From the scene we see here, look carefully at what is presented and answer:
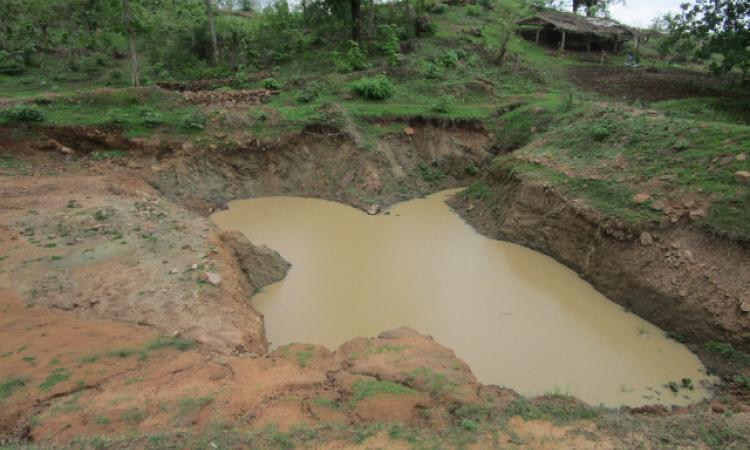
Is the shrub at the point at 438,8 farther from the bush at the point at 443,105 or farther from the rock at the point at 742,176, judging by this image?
the rock at the point at 742,176

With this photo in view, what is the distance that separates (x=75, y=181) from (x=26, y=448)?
11051mm

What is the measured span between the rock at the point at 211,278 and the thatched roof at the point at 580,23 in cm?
2645

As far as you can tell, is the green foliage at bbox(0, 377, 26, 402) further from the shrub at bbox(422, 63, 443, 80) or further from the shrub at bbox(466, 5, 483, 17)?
the shrub at bbox(466, 5, 483, 17)

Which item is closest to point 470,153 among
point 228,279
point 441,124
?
point 441,124

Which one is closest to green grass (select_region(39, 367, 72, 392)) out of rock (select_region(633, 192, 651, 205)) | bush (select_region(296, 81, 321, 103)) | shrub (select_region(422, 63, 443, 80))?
rock (select_region(633, 192, 651, 205))

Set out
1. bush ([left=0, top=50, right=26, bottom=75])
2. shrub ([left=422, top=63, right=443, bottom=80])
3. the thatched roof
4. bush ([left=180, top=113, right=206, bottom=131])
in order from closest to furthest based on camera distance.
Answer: bush ([left=180, top=113, right=206, bottom=131]) → bush ([left=0, top=50, right=26, bottom=75]) → shrub ([left=422, top=63, right=443, bottom=80]) → the thatched roof

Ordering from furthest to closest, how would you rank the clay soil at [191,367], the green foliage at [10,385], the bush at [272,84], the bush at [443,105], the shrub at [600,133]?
the bush at [272,84] < the bush at [443,105] < the shrub at [600,133] < the green foliage at [10,385] < the clay soil at [191,367]

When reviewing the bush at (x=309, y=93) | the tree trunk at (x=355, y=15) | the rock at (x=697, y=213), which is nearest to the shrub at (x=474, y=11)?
the tree trunk at (x=355, y=15)

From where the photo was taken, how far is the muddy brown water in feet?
28.9

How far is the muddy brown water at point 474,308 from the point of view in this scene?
8.80 metres

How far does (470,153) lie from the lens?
19156 mm

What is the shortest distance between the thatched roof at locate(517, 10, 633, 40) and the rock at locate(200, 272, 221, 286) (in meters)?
26.5

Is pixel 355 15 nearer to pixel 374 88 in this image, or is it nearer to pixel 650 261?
pixel 374 88

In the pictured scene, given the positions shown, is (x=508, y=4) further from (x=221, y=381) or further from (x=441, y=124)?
(x=221, y=381)
